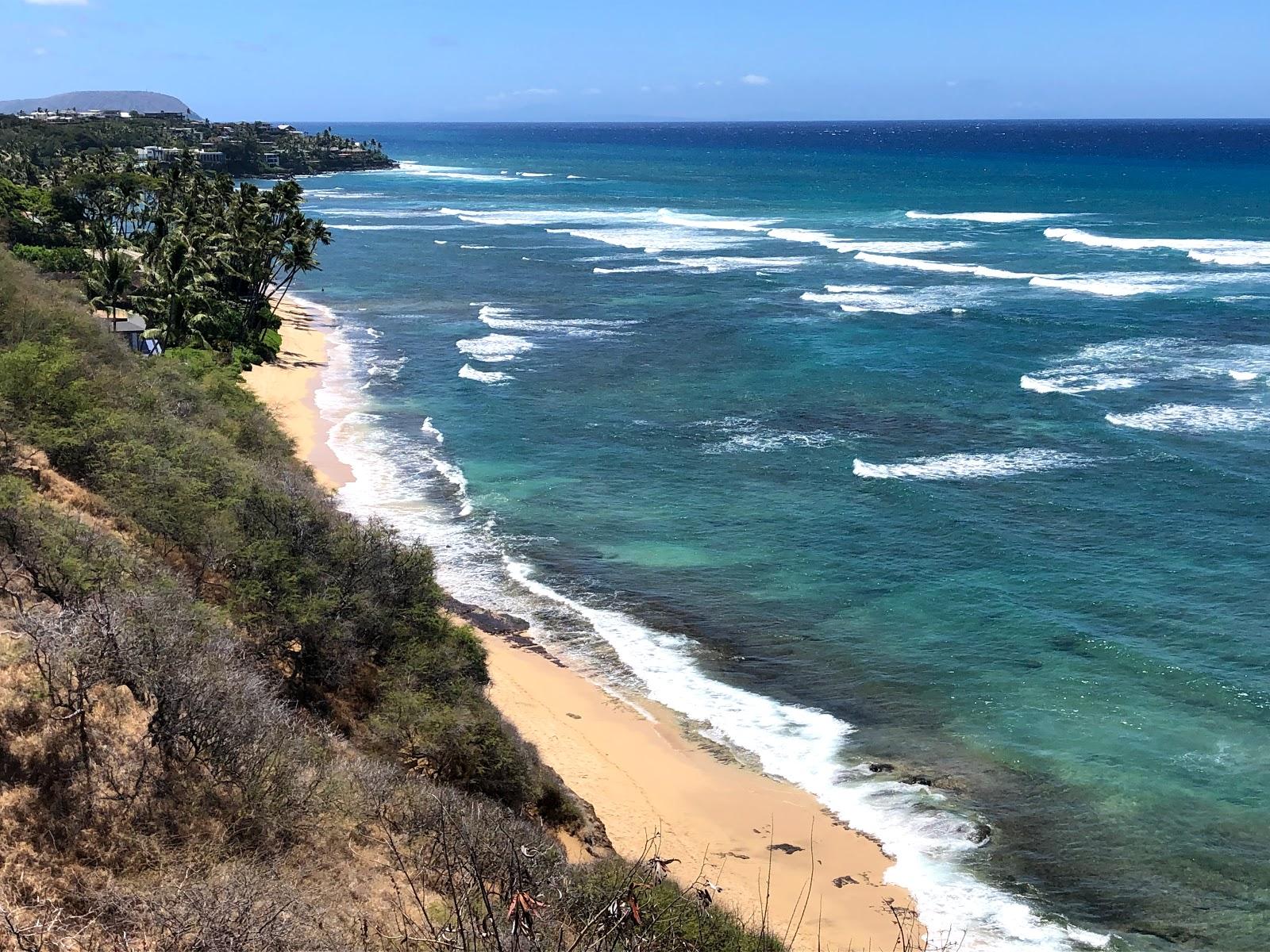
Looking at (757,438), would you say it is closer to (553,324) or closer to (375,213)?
(553,324)

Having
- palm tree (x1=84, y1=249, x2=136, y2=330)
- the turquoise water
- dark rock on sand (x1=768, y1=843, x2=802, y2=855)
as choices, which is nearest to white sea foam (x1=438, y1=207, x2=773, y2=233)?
the turquoise water

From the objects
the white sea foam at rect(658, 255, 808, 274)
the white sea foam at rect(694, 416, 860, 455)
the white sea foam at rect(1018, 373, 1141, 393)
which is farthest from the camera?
the white sea foam at rect(658, 255, 808, 274)

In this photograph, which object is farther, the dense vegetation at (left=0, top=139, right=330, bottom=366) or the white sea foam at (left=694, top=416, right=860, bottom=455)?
the dense vegetation at (left=0, top=139, right=330, bottom=366)

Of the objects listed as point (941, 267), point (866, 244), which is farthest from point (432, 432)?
point (866, 244)

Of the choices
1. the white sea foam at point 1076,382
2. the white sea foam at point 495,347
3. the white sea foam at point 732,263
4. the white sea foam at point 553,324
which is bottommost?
the white sea foam at point 1076,382

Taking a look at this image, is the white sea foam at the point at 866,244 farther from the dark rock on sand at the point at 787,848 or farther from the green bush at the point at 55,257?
the dark rock on sand at the point at 787,848

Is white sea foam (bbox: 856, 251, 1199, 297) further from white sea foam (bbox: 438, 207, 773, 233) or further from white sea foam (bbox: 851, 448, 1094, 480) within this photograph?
white sea foam (bbox: 851, 448, 1094, 480)

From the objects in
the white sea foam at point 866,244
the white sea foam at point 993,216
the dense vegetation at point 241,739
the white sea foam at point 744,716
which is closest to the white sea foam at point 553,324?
the white sea foam at point 744,716

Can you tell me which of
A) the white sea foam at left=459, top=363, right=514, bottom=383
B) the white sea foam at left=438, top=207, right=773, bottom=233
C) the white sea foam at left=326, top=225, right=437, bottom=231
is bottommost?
the white sea foam at left=459, top=363, right=514, bottom=383
